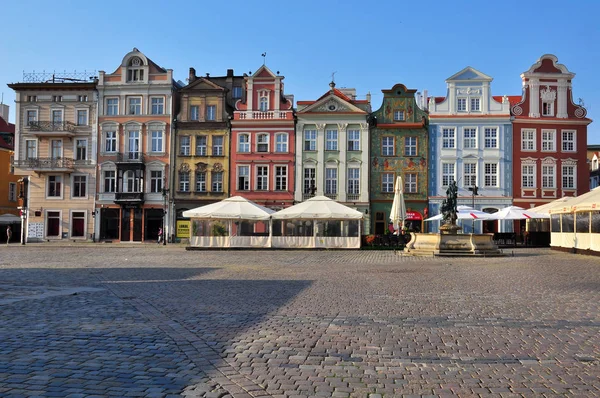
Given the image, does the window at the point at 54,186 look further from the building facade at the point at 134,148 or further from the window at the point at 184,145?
the window at the point at 184,145

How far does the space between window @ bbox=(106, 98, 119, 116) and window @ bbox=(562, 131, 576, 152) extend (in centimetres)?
3511

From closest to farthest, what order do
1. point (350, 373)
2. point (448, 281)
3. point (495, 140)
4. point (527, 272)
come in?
1. point (350, 373)
2. point (448, 281)
3. point (527, 272)
4. point (495, 140)

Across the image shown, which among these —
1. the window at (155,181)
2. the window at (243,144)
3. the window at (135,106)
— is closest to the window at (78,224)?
the window at (155,181)

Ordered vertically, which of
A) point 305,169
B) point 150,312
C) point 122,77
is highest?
point 122,77

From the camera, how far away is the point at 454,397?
515 cm

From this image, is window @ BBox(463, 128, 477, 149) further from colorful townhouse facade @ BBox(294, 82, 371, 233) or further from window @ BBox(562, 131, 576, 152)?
colorful townhouse facade @ BBox(294, 82, 371, 233)

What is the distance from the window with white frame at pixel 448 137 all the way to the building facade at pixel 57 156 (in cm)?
2773

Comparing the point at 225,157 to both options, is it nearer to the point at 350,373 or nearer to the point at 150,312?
the point at 150,312

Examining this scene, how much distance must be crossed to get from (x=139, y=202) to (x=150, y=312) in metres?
38.6

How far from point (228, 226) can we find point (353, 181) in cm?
1511

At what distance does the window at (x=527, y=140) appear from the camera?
45250 mm

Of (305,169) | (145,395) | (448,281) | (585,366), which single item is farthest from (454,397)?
(305,169)

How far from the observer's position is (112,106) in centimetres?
4841

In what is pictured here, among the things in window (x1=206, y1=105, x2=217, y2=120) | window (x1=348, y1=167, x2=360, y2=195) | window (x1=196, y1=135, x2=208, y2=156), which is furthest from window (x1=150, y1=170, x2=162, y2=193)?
window (x1=348, y1=167, x2=360, y2=195)
